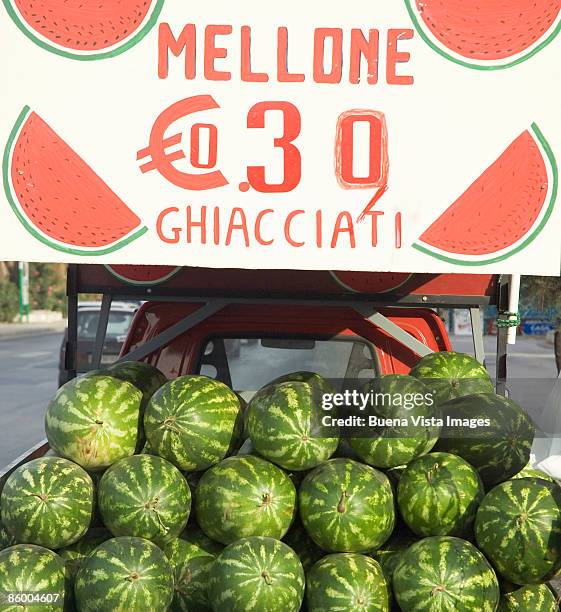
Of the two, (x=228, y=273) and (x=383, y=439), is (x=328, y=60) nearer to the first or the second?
(x=383, y=439)

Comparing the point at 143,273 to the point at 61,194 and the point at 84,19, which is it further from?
the point at 84,19

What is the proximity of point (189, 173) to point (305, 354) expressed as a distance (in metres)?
2.04

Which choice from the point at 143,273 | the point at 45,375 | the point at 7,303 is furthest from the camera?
the point at 7,303

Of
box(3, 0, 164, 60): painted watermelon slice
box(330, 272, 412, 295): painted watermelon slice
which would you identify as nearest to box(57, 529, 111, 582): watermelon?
box(3, 0, 164, 60): painted watermelon slice

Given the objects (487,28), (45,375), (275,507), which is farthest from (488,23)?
(45,375)

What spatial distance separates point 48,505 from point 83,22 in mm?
1793

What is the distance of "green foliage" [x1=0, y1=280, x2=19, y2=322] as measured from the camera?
149 feet

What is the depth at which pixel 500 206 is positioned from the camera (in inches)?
115

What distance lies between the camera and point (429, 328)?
4.90 m

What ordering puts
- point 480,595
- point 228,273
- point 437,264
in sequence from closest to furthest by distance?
1. point 480,595
2. point 437,264
3. point 228,273

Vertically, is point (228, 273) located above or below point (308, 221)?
below

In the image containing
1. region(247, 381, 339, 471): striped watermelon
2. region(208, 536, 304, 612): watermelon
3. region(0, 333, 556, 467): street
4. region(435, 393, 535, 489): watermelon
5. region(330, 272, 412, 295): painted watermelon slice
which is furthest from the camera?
region(0, 333, 556, 467): street

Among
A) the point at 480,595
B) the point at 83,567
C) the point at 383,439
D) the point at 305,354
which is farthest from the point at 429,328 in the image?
the point at 83,567

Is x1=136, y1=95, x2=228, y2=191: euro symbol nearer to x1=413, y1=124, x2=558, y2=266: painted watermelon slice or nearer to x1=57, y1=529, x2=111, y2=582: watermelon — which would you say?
x1=413, y1=124, x2=558, y2=266: painted watermelon slice
